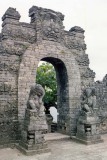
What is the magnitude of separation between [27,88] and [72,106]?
2.17m

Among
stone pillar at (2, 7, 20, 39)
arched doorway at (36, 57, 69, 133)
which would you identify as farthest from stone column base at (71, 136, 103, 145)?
stone pillar at (2, 7, 20, 39)

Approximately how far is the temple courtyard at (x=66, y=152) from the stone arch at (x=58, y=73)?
1186mm

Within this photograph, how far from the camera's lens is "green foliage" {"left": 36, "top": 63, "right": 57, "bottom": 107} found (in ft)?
45.4

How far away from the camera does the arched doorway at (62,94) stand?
964 centimetres

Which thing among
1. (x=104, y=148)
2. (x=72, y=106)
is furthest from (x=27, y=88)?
(x=104, y=148)

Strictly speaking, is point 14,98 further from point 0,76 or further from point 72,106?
point 72,106

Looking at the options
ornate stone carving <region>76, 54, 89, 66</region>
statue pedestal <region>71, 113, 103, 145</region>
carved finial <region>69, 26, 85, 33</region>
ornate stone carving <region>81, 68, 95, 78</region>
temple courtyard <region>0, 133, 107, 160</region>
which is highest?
carved finial <region>69, 26, 85, 33</region>

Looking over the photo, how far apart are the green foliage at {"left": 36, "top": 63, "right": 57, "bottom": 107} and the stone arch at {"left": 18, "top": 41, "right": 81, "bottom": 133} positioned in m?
3.66

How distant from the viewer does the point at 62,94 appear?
10.0m

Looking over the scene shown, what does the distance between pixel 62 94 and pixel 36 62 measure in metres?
2.04

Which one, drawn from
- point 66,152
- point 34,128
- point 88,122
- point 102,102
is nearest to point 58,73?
point 102,102

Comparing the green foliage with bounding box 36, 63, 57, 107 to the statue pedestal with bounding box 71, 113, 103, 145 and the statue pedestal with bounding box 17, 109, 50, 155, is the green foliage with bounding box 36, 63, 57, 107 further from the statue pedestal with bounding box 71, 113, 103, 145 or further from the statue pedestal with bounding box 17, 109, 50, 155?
the statue pedestal with bounding box 17, 109, 50, 155

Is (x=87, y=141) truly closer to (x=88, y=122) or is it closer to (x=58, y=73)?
(x=88, y=122)

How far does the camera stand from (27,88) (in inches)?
334
